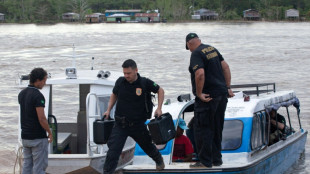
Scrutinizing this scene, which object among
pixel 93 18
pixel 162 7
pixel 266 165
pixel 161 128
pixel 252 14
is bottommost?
pixel 266 165

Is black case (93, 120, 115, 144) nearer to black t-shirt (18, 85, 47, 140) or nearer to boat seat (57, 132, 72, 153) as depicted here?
black t-shirt (18, 85, 47, 140)

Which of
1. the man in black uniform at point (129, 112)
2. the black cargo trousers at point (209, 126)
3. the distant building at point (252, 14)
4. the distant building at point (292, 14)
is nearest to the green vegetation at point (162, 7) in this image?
the distant building at point (292, 14)

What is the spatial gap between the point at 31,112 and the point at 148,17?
164m

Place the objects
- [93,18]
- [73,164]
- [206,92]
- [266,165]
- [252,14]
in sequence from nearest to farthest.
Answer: [206,92]
[73,164]
[266,165]
[252,14]
[93,18]

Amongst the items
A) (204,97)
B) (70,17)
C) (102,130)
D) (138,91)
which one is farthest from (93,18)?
(138,91)

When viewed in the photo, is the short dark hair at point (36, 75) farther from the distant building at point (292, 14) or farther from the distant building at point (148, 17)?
the distant building at point (148, 17)

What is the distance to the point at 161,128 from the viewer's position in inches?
314

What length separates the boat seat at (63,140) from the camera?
10312 mm

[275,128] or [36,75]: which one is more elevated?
[36,75]

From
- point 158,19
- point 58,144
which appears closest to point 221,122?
point 58,144

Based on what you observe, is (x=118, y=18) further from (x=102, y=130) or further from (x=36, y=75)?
(x=36, y=75)

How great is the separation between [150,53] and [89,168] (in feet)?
124

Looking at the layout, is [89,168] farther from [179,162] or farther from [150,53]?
[150,53]

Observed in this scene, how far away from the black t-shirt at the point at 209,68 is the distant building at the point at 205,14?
15973 centimetres
